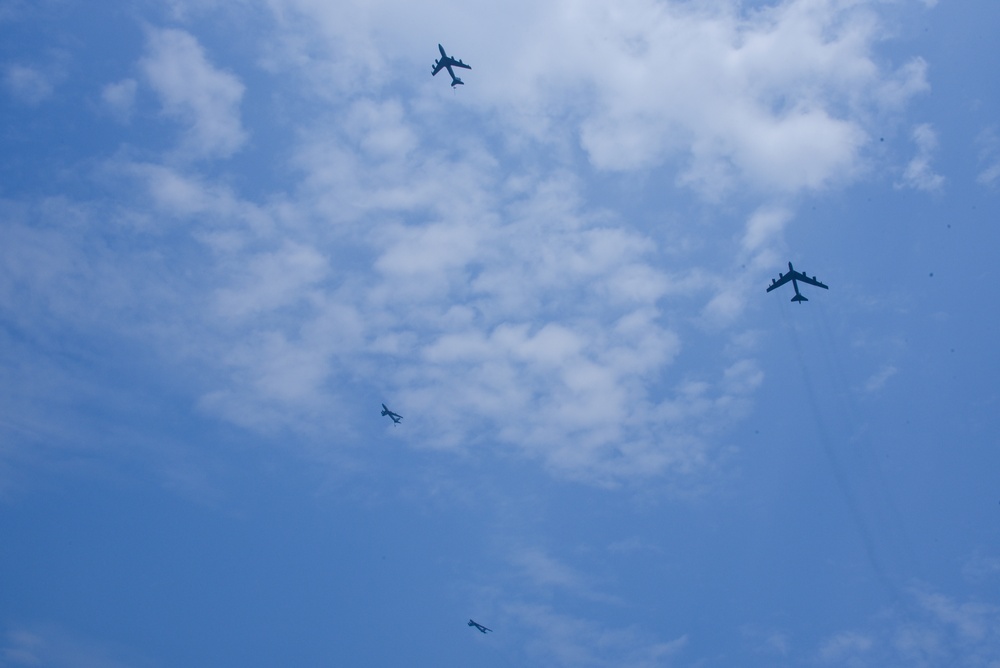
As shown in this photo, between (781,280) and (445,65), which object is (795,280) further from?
(445,65)

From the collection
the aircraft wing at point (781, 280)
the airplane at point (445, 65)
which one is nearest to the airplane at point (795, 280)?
the aircraft wing at point (781, 280)

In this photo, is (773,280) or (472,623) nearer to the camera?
(773,280)

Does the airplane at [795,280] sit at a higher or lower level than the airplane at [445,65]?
lower

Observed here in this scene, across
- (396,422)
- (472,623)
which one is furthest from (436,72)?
(472,623)

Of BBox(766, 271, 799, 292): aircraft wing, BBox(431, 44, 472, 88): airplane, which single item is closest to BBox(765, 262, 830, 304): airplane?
A: BBox(766, 271, 799, 292): aircraft wing

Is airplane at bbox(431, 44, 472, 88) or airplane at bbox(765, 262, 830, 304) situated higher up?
airplane at bbox(431, 44, 472, 88)

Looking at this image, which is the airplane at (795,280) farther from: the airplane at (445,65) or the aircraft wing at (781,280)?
the airplane at (445,65)

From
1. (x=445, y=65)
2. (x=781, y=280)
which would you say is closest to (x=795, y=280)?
(x=781, y=280)

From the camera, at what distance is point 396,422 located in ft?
440

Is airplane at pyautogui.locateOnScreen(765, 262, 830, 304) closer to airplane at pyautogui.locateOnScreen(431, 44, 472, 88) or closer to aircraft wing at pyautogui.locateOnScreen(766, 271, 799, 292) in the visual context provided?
aircraft wing at pyautogui.locateOnScreen(766, 271, 799, 292)

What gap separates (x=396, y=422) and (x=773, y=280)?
68.0 m

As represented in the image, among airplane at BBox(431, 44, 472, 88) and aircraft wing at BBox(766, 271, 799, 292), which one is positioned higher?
airplane at BBox(431, 44, 472, 88)

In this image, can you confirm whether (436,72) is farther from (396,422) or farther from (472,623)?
(472,623)

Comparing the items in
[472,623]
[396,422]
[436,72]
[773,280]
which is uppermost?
[436,72]
